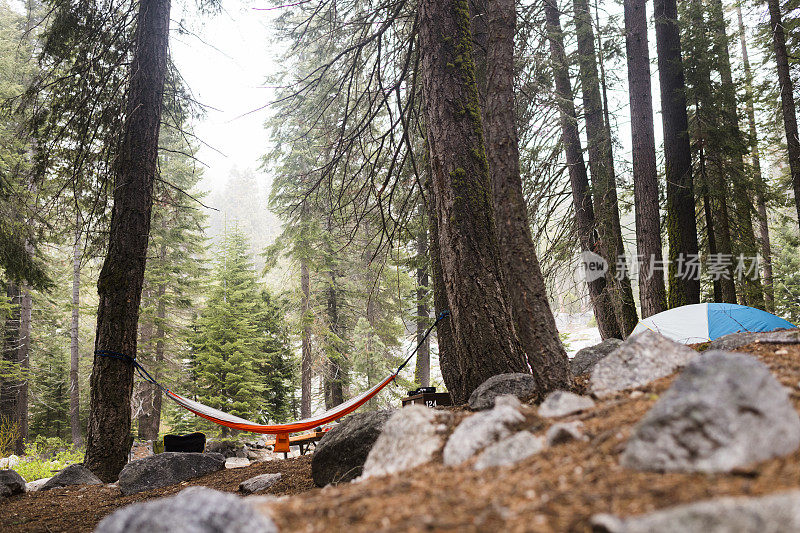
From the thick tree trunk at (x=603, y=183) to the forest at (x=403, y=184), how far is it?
5cm

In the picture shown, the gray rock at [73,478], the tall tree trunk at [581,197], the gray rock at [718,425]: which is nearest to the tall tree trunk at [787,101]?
the tall tree trunk at [581,197]

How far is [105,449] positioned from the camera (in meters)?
4.08

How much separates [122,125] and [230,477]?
3.64 metres

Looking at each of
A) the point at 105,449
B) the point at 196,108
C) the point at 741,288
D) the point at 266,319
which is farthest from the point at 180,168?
the point at 741,288

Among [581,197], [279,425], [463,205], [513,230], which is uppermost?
[581,197]

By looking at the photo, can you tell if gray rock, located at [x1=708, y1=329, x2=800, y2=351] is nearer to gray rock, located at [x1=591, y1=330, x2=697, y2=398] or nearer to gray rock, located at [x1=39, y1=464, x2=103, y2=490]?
gray rock, located at [x1=591, y1=330, x2=697, y2=398]

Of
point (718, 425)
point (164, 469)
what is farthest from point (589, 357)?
point (164, 469)

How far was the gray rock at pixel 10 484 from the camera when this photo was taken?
11.6ft

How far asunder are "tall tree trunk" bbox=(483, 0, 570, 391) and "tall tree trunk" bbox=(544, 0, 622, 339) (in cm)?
469

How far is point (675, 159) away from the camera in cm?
674

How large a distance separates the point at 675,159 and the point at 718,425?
269 inches

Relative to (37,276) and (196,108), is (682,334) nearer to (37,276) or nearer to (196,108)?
(196,108)

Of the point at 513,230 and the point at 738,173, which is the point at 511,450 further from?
the point at 738,173

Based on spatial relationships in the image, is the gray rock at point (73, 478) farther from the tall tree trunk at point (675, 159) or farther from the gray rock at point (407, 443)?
the tall tree trunk at point (675, 159)
